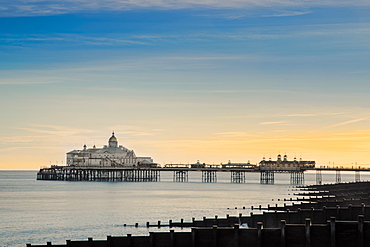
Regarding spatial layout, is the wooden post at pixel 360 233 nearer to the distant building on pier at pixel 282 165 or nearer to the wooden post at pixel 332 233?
the wooden post at pixel 332 233

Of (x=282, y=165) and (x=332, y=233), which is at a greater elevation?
(x=282, y=165)

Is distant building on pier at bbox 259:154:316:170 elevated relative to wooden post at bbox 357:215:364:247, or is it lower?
elevated

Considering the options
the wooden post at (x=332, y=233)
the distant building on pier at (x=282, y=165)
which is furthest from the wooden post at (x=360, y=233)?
the distant building on pier at (x=282, y=165)

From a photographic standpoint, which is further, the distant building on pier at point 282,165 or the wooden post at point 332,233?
the distant building on pier at point 282,165

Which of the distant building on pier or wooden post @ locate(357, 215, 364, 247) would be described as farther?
the distant building on pier

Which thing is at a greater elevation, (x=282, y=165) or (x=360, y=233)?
(x=282, y=165)

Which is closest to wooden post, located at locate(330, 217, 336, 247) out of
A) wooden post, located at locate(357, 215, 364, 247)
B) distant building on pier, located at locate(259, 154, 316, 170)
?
wooden post, located at locate(357, 215, 364, 247)

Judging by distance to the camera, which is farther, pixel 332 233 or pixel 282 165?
pixel 282 165

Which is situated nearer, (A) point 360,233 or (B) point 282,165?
(A) point 360,233

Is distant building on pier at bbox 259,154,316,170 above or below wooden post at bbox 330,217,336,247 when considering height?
above

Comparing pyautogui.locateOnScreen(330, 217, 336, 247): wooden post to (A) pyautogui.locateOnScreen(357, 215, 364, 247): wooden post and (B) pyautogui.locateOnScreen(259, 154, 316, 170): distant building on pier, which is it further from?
(B) pyautogui.locateOnScreen(259, 154, 316, 170): distant building on pier

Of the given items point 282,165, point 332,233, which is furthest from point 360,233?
point 282,165

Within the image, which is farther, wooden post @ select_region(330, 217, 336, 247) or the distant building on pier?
the distant building on pier

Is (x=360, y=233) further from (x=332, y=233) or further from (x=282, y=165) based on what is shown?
(x=282, y=165)
